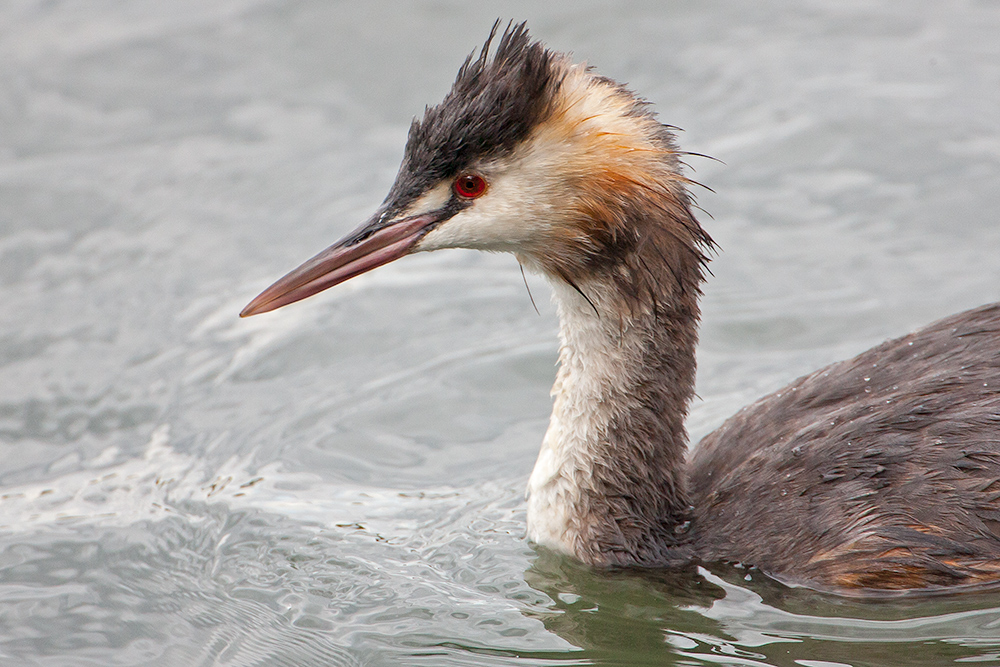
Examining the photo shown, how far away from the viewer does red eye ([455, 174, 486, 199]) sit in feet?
16.9

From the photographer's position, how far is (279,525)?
20.3 feet

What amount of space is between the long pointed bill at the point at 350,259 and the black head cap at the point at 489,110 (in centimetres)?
20

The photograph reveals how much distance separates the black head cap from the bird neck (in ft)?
2.18

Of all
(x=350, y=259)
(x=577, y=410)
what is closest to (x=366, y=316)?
(x=577, y=410)

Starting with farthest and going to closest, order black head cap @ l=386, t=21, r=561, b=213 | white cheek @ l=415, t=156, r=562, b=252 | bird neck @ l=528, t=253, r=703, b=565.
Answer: bird neck @ l=528, t=253, r=703, b=565 < white cheek @ l=415, t=156, r=562, b=252 < black head cap @ l=386, t=21, r=561, b=213

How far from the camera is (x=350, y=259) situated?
5.23 m

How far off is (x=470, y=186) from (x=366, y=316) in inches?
110

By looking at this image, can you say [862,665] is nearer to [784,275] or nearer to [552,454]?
[552,454]

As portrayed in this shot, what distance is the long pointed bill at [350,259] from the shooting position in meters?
5.21

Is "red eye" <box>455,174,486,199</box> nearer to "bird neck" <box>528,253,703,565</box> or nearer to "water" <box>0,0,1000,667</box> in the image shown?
"bird neck" <box>528,253,703,565</box>

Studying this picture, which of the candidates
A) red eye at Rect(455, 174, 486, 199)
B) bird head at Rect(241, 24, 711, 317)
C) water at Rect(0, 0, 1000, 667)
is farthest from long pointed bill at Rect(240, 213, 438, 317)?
water at Rect(0, 0, 1000, 667)

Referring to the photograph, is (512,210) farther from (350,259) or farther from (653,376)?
(653,376)

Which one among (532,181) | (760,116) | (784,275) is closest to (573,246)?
(532,181)

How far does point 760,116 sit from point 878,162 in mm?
924
